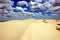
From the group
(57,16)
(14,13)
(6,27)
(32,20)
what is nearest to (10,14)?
(14,13)

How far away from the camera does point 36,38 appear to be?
2.35 m

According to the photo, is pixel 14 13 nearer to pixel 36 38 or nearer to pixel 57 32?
pixel 36 38

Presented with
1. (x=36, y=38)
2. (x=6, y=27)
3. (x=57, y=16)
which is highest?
(x=57, y=16)

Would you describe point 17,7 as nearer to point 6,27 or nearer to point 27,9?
point 27,9

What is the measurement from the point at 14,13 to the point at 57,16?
0.82 m

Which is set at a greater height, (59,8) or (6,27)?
(59,8)

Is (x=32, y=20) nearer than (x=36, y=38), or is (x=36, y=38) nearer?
(x=36, y=38)

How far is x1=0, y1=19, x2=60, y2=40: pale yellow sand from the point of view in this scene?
2.38m

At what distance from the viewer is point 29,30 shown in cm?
246

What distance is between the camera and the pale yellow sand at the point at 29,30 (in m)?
2.38

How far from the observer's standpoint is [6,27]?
2.54 m

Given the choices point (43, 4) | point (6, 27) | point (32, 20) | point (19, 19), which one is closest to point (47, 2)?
point (43, 4)

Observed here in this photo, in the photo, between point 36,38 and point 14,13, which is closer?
point 36,38

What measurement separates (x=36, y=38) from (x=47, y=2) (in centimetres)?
71
